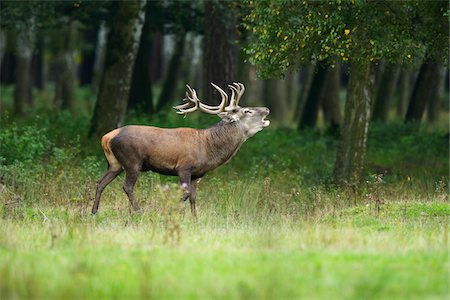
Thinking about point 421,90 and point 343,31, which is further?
point 421,90

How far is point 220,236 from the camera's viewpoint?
500 inches

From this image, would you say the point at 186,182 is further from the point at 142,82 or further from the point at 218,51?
the point at 142,82

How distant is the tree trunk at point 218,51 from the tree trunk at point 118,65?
90.6 inches

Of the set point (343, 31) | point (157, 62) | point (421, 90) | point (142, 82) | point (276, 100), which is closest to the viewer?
point (343, 31)

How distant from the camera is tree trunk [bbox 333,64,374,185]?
19172mm

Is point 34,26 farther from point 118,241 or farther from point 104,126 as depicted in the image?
point 118,241

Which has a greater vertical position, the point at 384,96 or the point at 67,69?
the point at 67,69

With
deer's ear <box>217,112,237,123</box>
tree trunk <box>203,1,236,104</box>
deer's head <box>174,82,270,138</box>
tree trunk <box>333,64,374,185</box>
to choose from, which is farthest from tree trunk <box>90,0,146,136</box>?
deer's ear <box>217,112,237,123</box>

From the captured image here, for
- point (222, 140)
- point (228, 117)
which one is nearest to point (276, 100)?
point (228, 117)

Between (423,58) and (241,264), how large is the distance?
963 centimetres

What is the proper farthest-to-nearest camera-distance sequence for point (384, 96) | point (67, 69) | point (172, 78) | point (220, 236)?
point (67, 69) → point (172, 78) → point (384, 96) → point (220, 236)

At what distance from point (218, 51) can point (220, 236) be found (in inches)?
496

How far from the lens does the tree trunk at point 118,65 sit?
22.8m

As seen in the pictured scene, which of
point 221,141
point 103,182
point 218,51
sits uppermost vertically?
point 218,51
